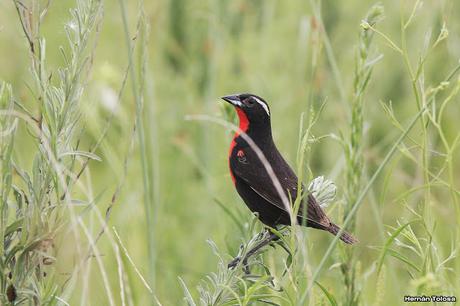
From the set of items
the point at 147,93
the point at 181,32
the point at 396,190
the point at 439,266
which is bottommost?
the point at 396,190

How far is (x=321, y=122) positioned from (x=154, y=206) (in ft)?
11.1

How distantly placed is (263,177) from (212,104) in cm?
234

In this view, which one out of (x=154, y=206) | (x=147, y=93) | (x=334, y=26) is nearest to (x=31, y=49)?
(x=154, y=206)

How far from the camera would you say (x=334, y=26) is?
6.16 meters

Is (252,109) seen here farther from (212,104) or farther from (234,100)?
(212,104)

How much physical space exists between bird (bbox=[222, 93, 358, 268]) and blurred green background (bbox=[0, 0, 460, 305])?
1308 millimetres

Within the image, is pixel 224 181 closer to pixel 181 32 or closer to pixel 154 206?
pixel 181 32

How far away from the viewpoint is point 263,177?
2.75m

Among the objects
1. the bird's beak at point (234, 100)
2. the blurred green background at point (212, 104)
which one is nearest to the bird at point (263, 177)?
the bird's beak at point (234, 100)

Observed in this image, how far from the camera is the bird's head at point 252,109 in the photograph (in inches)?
119

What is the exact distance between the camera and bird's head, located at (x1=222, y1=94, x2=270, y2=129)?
3018 millimetres

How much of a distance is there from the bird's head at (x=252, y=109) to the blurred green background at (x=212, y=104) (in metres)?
1.24

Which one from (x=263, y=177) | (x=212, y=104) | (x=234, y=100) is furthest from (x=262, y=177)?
(x=212, y=104)

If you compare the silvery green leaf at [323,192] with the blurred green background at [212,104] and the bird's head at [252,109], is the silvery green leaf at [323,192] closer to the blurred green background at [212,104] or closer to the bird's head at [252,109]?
the bird's head at [252,109]
